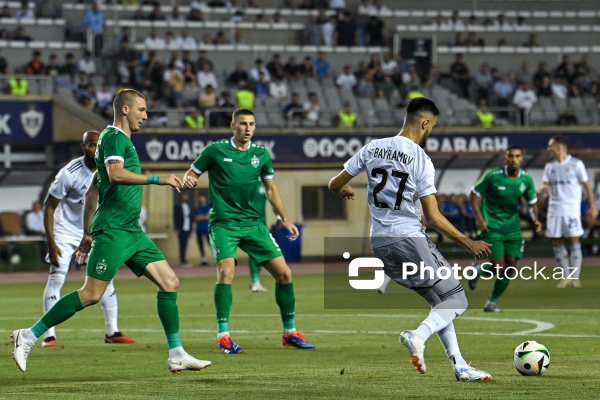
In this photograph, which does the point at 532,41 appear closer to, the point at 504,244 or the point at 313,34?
the point at 313,34

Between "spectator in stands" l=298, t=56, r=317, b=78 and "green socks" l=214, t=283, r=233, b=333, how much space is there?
26.7 meters

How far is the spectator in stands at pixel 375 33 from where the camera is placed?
137ft

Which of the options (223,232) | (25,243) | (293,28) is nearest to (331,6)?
(293,28)

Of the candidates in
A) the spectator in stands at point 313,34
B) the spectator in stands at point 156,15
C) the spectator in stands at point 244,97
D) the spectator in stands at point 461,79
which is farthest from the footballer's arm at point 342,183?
the spectator in stands at point 313,34

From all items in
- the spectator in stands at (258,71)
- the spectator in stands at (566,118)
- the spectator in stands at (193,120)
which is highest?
the spectator in stands at (258,71)

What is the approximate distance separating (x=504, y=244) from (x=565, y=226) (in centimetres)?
506

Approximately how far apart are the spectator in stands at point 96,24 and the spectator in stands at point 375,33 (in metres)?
9.03

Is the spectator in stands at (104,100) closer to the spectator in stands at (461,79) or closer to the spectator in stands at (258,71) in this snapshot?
the spectator in stands at (258,71)

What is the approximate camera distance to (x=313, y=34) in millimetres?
41281

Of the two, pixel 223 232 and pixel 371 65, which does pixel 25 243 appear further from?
pixel 223 232

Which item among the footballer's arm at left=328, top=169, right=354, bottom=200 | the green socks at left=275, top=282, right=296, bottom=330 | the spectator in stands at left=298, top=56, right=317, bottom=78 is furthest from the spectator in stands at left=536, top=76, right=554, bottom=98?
the footballer's arm at left=328, top=169, right=354, bottom=200

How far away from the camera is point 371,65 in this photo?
40.1 m

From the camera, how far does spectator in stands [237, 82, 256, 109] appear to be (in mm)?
36469

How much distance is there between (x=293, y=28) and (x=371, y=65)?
3232mm
